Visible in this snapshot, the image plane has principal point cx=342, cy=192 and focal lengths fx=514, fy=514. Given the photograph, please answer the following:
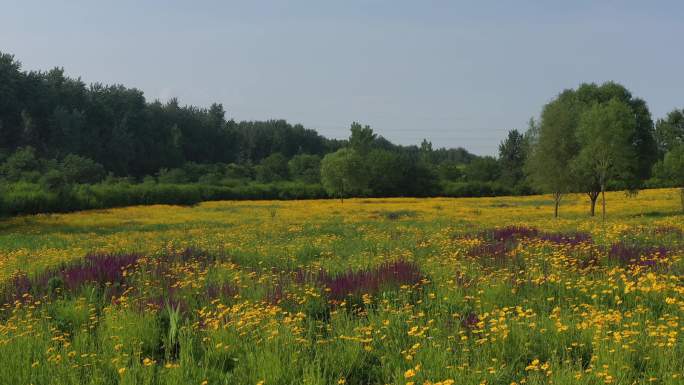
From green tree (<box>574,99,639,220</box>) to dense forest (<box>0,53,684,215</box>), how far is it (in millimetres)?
85

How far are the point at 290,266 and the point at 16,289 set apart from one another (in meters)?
4.84

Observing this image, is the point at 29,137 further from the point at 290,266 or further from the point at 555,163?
the point at 290,266

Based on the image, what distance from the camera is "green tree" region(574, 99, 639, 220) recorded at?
31812 millimetres

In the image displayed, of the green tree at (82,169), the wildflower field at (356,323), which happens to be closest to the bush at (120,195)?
the green tree at (82,169)

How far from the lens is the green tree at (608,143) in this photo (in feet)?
104

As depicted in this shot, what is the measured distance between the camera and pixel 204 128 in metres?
130

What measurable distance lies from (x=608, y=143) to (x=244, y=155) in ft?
382

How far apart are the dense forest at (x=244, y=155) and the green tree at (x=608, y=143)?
0.28 feet

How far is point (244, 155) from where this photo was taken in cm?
14000

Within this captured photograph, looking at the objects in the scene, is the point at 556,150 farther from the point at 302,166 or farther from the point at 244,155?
the point at 244,155

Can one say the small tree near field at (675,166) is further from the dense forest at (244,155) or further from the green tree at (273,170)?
the green tree at (273,170)

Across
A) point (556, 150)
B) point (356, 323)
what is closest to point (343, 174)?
point (556, 150)

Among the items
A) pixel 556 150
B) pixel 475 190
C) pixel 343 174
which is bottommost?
pixel 475 190

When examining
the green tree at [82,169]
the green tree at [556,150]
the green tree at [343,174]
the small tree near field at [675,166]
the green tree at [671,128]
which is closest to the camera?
the small tree near field at [675,166]
